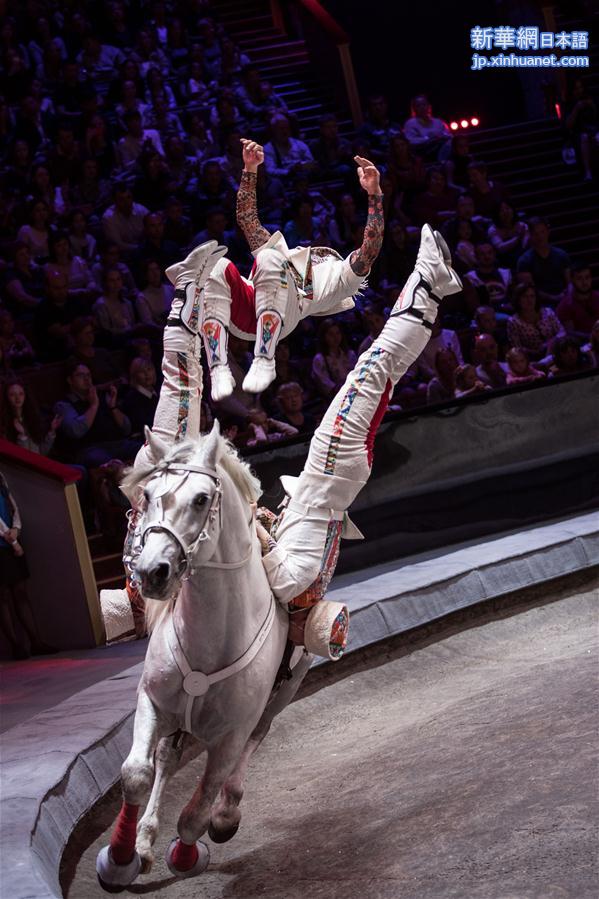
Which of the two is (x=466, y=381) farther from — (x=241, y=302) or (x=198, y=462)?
(x=198, y=462)

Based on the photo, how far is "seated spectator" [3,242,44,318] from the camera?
9000 mm

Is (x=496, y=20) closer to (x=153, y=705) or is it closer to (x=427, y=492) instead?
(x=427, y=492)

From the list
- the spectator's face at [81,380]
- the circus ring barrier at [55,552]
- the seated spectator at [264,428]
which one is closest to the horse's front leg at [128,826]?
the circus ring barrier at [55,552]

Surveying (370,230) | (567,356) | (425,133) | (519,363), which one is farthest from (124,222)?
(370,230)

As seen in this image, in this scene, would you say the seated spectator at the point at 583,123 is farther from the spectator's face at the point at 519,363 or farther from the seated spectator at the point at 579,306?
the spectator's face at the point at 519,363

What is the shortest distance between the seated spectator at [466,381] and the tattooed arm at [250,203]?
3.83 m

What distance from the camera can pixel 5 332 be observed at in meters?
8.37

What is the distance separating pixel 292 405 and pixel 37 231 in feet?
9.66

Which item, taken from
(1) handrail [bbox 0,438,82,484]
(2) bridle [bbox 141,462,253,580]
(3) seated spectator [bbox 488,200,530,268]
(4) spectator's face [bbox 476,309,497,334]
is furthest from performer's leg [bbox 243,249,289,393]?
(3) seated spectator [bbox 488,200,530,268]

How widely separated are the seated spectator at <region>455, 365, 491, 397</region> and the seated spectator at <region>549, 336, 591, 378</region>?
0.59 meters

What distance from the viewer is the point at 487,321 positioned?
358 inches

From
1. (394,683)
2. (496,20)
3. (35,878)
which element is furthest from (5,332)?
(496,20)

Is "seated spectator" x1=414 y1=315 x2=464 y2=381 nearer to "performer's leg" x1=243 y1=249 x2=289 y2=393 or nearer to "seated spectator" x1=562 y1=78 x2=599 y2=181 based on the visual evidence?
"performer's leg" x1=243 y1=249 x2=289 y2=393

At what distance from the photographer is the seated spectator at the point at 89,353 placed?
26.9 feet
